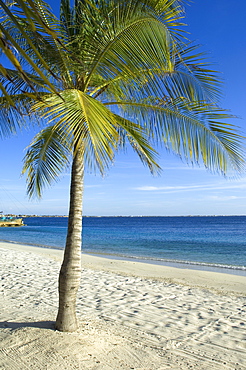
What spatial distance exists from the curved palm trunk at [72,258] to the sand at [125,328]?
252 mm

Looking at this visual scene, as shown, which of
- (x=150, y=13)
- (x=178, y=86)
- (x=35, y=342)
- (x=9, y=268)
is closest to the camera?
(x=150, y=13)

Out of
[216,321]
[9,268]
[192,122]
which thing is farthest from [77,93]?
[9,268]

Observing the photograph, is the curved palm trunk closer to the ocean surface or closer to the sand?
the sand

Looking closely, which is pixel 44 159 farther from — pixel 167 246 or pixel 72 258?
pixel 167 246

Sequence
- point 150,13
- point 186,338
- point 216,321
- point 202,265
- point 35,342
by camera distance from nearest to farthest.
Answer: point 150,13, point 35,342, point 186,338, point 216,321, point 202,265

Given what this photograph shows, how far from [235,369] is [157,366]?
899 mm

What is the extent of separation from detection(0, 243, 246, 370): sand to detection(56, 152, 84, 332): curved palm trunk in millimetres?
252

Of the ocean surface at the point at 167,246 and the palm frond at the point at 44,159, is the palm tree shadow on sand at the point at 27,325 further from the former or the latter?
the ocean surface at the point at 167,246

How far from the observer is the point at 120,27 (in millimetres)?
3201

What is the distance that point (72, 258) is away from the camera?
395 centimetres

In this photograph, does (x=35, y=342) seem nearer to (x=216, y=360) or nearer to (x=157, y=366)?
(x=157, y=366)

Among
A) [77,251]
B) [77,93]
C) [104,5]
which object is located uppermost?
[104,5]

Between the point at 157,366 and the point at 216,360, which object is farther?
the point at 216,360

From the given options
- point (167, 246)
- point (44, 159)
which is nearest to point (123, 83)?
point (44, 159)
